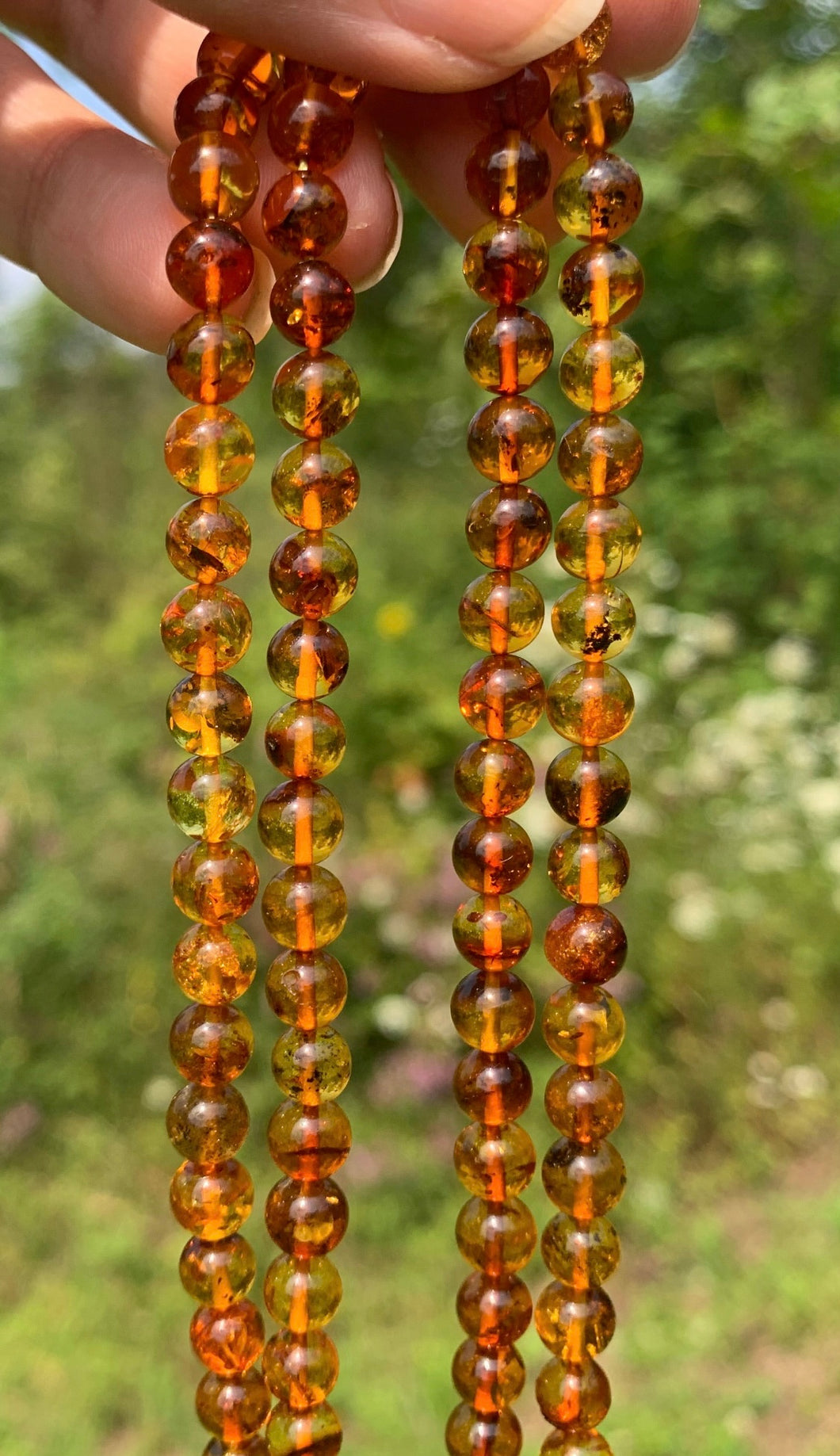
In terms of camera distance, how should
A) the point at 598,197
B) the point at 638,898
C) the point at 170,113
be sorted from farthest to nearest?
the point at 638,898, the point at 170,113, the point at 598,197

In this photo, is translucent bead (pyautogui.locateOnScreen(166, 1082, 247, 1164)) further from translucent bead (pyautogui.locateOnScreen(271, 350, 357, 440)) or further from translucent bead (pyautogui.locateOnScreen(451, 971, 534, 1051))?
translucent bead (pyautogui.locateOnScreen(271, 350, 357, 440))

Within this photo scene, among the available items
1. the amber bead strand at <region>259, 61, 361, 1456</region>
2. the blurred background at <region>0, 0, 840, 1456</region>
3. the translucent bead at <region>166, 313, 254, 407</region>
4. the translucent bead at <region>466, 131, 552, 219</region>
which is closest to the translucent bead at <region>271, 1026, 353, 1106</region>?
the amber bead strand at <region>259, 61, 361, 1456</region>

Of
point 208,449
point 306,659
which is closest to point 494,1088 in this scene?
point 306,659

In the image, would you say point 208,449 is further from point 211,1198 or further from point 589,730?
point 211,1198

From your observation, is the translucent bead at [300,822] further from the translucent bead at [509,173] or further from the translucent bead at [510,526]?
the translucent bead at [509,173]

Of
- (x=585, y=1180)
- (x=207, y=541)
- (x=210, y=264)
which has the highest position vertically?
(x=210, y=264)

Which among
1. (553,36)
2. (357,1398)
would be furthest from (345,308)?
(357,1398)

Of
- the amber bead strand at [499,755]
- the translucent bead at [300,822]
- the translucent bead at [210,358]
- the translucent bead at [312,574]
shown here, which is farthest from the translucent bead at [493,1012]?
the translucent bead at [210,358]

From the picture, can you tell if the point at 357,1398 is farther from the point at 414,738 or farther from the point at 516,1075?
the point at 414,738
